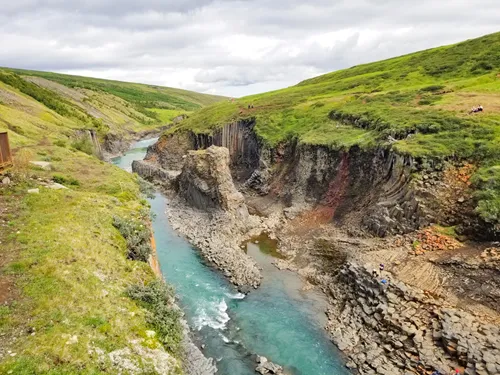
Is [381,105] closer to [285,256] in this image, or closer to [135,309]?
[285,256]

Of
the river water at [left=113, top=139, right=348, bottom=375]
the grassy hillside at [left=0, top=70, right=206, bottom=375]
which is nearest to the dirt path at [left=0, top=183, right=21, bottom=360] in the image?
the grassy hillside at [left=0, top=70, right=206, bottom=375]

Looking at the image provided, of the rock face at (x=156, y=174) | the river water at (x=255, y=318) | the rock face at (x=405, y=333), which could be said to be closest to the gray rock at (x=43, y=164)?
the river water at (x=255, y=318)

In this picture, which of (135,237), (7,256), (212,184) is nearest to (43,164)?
(135,237)

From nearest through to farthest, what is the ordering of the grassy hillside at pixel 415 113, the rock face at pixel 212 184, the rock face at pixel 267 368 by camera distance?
the rock face at pixel 267 368
the grassy hillside at pixel 415 113
the rock face at pixel 212 184

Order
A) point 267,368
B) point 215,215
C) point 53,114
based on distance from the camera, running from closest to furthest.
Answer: point 267,368
point 215,215
point 53,114

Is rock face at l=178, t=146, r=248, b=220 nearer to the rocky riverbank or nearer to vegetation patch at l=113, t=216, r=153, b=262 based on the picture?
the rocky riverbank

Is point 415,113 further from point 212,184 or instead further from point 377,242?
point 212,184

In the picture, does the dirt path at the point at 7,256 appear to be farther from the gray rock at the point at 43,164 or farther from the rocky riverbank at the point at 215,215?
the rocky riverbank at the point at 215,215
